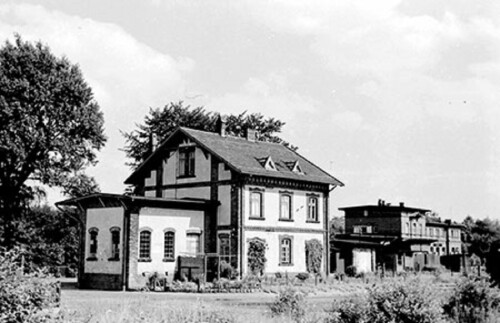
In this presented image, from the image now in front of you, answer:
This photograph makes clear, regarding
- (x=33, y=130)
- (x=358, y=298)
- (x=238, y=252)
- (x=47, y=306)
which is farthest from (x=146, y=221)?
(x=47, y=306)

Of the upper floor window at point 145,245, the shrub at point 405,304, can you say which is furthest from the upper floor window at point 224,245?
the shrub at point 405,304

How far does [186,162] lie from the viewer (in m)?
42.6

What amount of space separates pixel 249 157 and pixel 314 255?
7684 mm

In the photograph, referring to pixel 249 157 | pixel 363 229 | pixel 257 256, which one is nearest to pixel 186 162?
pixel 249 157

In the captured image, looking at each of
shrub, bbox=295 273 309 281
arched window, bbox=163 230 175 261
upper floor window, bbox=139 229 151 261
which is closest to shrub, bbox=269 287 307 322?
upper floor window, bbox=139 229 151 261

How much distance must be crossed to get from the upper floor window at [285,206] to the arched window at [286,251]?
129 cm

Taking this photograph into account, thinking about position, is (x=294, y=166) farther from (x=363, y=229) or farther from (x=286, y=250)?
(x=363, y=229)

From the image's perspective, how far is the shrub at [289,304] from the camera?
1595cm

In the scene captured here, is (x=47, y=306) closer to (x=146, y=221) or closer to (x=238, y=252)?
(x=146, y=221)

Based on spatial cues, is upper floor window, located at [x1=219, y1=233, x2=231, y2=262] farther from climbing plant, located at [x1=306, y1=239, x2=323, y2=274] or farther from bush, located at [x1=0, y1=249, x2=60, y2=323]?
bush, located at [x1=0, y1=249, x2=60, y2=323]

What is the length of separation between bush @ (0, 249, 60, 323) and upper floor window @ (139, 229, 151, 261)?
85.3 feet

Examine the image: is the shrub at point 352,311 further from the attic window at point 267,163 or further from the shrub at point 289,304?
the attic window at point 267,163

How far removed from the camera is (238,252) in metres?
39.3

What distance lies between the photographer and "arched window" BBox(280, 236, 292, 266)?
42156 mm
